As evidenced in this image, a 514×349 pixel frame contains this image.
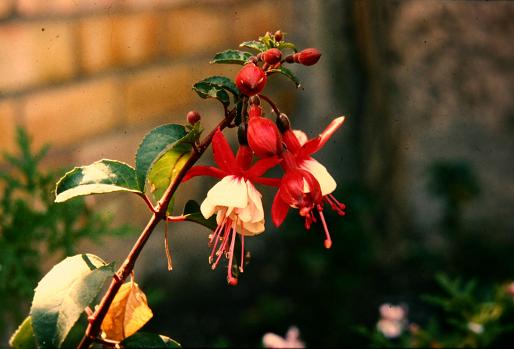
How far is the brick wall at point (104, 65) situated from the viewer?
1505mm

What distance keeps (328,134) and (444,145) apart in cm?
155

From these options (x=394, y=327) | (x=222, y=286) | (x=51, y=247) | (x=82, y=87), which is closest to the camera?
(x=51, y=247)

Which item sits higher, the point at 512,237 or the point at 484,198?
the point at 484,198

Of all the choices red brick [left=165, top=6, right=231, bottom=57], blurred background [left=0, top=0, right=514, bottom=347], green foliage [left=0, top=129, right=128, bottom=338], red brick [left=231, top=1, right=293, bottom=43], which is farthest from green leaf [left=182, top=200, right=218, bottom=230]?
red brick [left=231, top=1, right=293, bottom=43]

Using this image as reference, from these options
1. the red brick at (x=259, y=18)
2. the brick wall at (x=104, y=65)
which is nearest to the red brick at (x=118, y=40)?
the brick wall at (x=104, y=65)

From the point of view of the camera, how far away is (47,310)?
620 mm

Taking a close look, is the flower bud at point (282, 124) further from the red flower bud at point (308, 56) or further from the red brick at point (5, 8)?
the red brick at point (5, 8)

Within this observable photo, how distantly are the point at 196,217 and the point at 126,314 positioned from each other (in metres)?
0.13

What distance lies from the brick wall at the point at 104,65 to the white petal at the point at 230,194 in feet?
3.25

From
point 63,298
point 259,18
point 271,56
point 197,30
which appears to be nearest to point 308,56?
point 271,56

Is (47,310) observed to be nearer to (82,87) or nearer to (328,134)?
(328,134)

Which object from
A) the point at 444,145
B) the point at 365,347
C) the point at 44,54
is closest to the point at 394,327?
the point at 365,347

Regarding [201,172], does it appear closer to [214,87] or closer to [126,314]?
[214,87]

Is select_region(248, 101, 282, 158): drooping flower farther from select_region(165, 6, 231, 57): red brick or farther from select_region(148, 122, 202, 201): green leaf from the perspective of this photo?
select_region(165, 6, 231, 57): red brick
